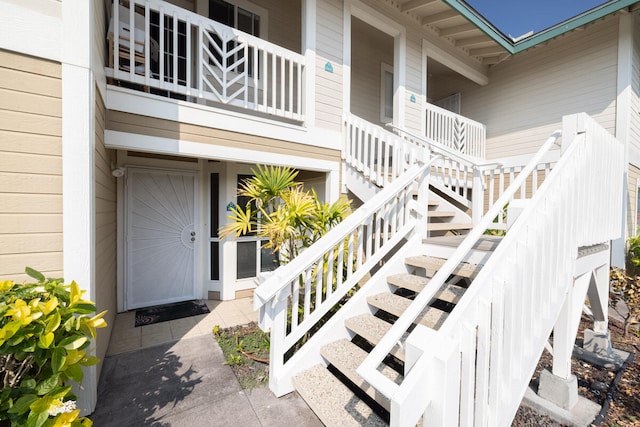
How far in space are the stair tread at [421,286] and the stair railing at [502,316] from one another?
56 cm

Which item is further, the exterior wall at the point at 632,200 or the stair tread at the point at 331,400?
the exterior wall at the point at 632,200

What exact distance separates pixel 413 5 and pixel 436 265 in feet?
16.5

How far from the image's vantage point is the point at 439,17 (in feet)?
17.6

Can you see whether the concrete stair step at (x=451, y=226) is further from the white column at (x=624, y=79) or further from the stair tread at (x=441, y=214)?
the white column at (x=624, y=79)

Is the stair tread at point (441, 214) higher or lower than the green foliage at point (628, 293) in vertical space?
higher

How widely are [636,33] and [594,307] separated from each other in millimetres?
5627

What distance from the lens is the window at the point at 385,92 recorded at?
6766 mm

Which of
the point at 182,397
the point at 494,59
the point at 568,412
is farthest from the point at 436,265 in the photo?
the point at 494,59

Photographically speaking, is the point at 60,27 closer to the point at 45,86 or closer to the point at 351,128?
the point at 45,86

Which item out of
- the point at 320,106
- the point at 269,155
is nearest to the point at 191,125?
the point at 269,155

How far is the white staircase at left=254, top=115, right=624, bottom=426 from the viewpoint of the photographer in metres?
1.25

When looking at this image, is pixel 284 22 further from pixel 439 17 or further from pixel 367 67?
pixel 439 17

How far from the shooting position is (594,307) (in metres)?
3.47

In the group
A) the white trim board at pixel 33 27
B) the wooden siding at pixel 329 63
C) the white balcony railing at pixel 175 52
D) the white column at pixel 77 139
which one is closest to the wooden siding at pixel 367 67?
the wooden siding at pixel 329 63
